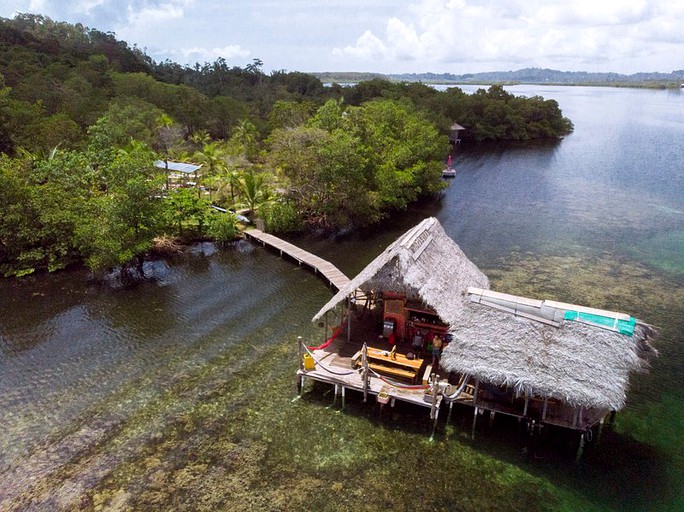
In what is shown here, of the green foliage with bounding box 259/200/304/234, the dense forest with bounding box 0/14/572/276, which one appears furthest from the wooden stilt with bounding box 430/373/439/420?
the green foliage with bounding box 259/200/304/234

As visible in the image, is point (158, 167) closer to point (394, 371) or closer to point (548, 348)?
point (394, 371)

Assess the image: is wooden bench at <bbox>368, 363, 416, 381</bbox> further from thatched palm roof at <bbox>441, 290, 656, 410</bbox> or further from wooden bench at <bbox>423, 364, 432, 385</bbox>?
thatched palm roof at <bbox>441, 290, 656, 410</bbox>

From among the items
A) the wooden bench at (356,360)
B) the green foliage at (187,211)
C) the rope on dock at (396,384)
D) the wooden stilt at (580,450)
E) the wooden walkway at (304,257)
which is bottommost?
the wooden stilt at (580,450)

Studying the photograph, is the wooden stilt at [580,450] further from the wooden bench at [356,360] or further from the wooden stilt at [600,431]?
the wooden bench at [356,360]

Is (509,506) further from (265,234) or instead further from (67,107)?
(67,107)

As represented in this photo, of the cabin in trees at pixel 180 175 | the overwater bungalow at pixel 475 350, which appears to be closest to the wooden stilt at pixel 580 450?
the overwater bungalow at pixel 475 350

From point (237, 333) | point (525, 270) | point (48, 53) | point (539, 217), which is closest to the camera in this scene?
point (237, 333)

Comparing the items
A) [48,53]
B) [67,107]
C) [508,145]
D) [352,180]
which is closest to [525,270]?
[352,180]
